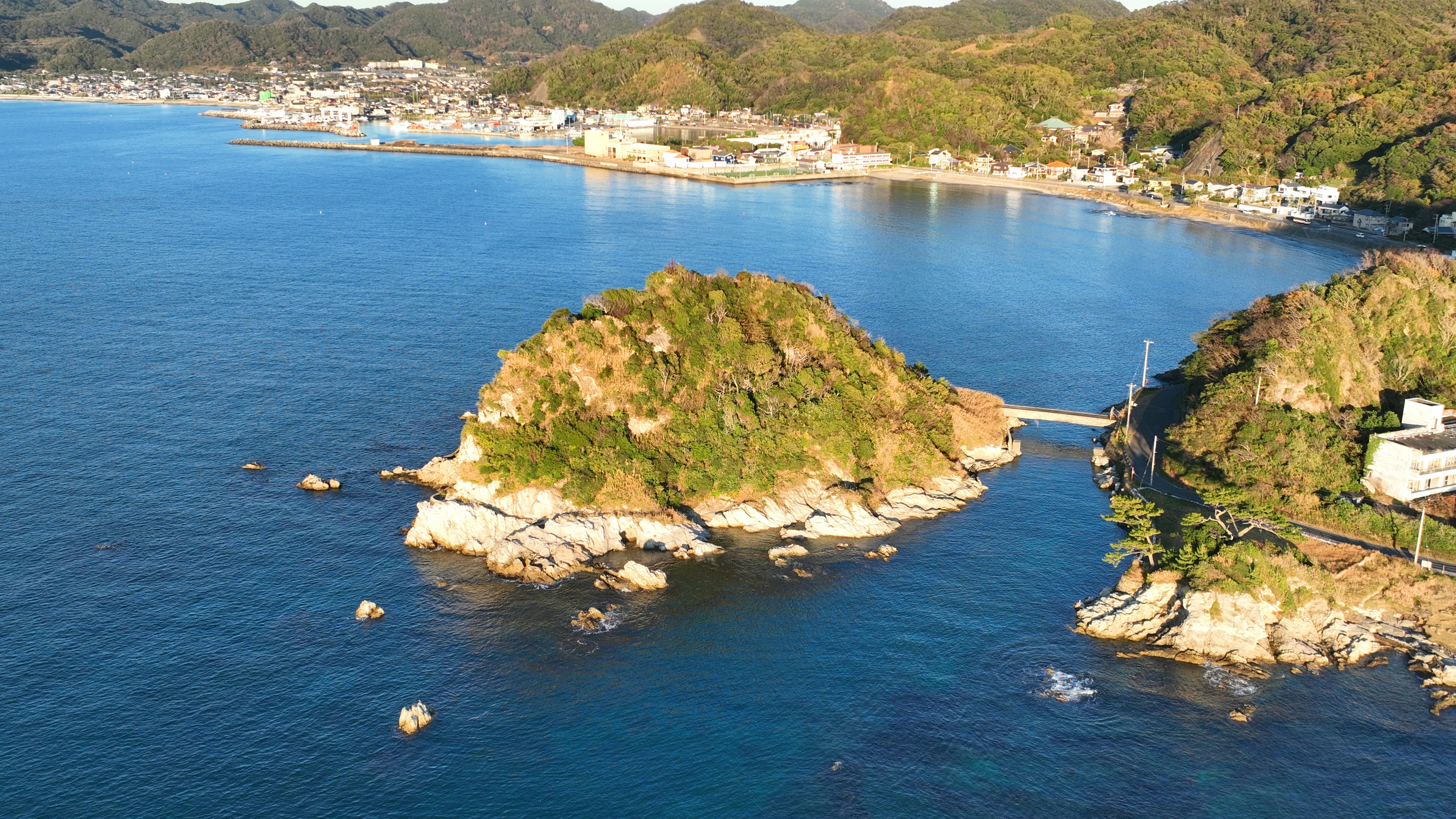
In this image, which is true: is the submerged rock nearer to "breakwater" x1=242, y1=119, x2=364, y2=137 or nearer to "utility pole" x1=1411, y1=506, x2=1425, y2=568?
"utility pole" x1=1411, y1=506, x2=1425, y2=568

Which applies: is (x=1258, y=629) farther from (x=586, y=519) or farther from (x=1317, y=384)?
(x=586, y=519)

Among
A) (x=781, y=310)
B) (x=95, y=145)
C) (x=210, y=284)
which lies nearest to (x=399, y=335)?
(x=210, y=284)

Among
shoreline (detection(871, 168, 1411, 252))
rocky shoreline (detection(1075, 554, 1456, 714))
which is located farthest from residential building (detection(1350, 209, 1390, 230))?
rocky shoreline (detection(1075, 554, 1456, 714))

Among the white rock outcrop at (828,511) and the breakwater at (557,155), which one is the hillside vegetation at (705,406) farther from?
the breakwater at (557,155)

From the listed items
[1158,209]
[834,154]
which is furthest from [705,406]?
[834,154]

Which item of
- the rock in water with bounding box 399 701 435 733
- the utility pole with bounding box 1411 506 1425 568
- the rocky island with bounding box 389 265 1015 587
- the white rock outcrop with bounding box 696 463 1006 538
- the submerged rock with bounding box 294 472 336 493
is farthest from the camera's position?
the submerged rock with bounding box 294 472 336 493
